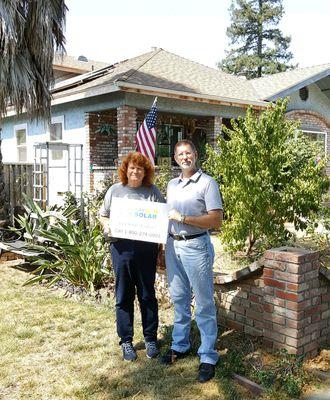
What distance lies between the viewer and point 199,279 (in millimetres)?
3318

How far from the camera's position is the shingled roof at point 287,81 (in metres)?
14.1

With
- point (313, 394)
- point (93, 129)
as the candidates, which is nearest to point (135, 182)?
point (313, 394)

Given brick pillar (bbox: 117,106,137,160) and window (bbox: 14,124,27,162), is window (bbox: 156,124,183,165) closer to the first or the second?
brick pillar (bbox: 117,106,137,160)

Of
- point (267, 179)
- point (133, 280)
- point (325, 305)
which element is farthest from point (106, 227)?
point (267, 179)

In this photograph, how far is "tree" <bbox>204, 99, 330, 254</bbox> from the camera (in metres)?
6.28

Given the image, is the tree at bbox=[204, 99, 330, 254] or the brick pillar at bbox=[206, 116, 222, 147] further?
the brick pillar at bbox=[206, 116, 222, 147]

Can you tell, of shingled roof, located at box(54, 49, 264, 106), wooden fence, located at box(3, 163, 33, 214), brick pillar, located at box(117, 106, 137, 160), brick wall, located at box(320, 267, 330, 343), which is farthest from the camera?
shingled roof, located at box(54, 49, 264, 106)

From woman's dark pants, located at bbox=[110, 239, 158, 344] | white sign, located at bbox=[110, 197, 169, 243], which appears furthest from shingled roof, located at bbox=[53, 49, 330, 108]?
woman's dark pants, located at bbox=[110, 239, 158, 344]

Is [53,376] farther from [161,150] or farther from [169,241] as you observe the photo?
[161,150]

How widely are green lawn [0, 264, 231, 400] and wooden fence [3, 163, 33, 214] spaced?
4631mm

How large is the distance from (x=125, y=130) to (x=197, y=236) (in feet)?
26.1

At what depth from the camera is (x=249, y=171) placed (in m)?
Result: 6.30

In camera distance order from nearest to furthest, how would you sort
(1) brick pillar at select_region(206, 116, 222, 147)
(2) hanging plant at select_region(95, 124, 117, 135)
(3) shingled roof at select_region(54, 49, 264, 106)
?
(3) shingled roof at select_region(54, 49, 264, 106)
(2) hanging plant at select_region(95, 124, 117, 135)
(1) brick pillar at select_region(206, 116, 222, 147)

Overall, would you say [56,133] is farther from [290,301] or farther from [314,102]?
[290,301]
